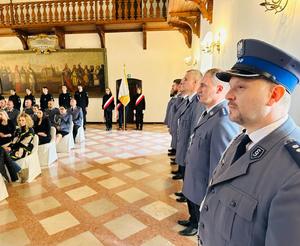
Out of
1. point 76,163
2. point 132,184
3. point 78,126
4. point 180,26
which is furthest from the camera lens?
A: point 180,26

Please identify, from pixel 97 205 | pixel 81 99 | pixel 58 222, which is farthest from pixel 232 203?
pixel 81 99

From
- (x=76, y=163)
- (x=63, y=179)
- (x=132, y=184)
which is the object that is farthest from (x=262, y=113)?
(x=76, y=163)

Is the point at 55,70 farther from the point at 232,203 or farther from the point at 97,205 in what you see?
the point at 232,203

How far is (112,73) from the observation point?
10781mm

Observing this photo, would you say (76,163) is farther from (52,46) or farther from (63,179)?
(52,46)

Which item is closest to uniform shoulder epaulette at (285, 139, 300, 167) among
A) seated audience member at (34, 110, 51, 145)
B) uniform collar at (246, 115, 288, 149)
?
uniform collar at (246, 115, 288, 149)

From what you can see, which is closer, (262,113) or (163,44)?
(262,113)

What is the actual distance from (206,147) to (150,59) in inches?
347

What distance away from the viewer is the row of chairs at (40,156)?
448 centimetres

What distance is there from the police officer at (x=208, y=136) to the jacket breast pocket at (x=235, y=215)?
1.02 metres

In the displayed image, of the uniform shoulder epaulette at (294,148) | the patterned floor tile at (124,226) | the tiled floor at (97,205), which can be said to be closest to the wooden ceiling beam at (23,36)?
the tiled floor at (97,205)

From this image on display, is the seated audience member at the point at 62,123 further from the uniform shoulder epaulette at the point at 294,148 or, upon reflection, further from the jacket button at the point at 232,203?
the uniform shoulder epaulette at the point at 294,148

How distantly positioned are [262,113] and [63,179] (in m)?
4.28

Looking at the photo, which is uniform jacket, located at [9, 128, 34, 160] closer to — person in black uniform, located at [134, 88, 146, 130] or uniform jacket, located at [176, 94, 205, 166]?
uniform jacket, located at [176, 94, 205, 166]
